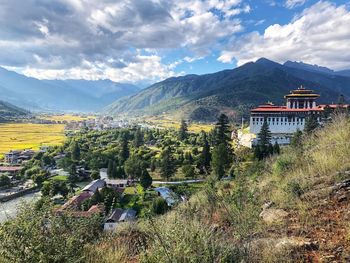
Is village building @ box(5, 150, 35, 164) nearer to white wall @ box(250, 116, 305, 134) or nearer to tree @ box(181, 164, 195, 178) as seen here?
tree @ box(181, 164, 195, 178)

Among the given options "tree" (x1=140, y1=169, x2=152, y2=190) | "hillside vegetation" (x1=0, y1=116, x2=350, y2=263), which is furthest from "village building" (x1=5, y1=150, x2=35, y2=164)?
"hillside vegetation" (x1=0, y1=116, x2=350, y2=263)

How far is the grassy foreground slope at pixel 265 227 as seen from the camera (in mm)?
3221

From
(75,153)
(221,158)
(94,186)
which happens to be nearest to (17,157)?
(75,153)

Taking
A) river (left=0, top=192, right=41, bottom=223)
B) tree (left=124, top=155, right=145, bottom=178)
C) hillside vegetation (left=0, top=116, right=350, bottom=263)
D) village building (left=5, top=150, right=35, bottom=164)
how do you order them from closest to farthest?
hillside vegetation (left=0, top=116, right=350, bottom=263)
river (left=0, top=192, right=41, bottom=223)
tree (left=124, top=155, right=145, bottom=178)
village building (left=5, top=150, right=35, bottom=164)

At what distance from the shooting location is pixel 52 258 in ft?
9.74

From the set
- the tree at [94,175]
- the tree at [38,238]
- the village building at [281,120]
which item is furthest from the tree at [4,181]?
the tree at [38,238]

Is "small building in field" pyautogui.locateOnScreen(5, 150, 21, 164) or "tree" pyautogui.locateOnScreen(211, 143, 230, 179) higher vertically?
"tree" pyautogui.locateOnScreen(211, 143, 230, 179)

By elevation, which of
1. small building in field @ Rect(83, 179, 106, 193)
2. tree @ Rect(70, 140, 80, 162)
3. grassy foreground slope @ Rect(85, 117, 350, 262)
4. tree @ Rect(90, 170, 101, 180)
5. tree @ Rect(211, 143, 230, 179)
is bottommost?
tree @ Rect(90, 170, 101, 180)

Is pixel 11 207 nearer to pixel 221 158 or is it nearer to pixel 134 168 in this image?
pixel 134 168

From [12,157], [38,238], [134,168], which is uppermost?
[38,238]

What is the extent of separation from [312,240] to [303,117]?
39.6 m

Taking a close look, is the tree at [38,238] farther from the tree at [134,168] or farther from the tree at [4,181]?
the tree at [4,181]

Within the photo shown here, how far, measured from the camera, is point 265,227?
4.58 m

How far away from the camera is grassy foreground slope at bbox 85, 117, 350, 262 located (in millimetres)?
3221
